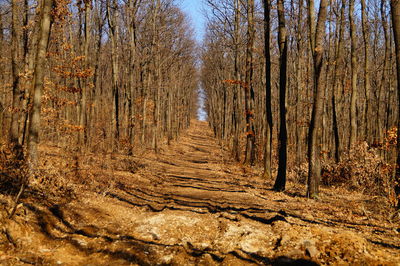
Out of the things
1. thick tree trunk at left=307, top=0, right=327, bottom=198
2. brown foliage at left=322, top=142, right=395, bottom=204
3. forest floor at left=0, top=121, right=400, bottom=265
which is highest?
thick tree trunk at left=307, top=0, right=327, bottom=198

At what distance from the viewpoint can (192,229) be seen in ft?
22.2

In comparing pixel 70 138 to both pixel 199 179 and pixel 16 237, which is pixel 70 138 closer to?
pixel 199 179

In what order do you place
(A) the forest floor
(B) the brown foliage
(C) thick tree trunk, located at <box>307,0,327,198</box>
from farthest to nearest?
(B) the brown foliage
(C) thick tree trunk, located at <box>307,0,327,198</box>
(A) the forest floor

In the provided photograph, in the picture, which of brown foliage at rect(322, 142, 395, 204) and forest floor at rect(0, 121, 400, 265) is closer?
forest floor at rect(0, 121, 400, 265)

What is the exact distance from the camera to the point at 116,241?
5.86 metres

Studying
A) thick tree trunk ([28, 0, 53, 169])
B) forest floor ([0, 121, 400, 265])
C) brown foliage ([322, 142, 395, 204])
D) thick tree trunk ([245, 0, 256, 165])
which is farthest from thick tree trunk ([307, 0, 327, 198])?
thick tree trunk ([28, 0, 53, 169])

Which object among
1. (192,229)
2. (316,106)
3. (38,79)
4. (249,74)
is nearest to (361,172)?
(316,106)

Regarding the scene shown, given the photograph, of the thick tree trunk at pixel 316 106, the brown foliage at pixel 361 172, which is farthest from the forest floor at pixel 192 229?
the brown foliage at pixel 361 172

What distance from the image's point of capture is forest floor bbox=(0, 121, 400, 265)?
5070 mm

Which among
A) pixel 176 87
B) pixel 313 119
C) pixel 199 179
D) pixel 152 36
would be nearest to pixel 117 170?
pixel 199 179

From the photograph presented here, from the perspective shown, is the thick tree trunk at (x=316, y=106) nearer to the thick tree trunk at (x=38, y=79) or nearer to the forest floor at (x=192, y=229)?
the forest floor at (x=192, y=229)

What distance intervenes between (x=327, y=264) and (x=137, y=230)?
151 inches

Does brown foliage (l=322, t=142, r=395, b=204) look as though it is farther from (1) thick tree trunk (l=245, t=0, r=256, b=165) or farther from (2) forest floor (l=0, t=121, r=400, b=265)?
(1) thick tree trunk (l=245, t=0, r=256, b=165)

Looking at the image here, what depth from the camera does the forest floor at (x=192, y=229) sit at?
16.6 feet
